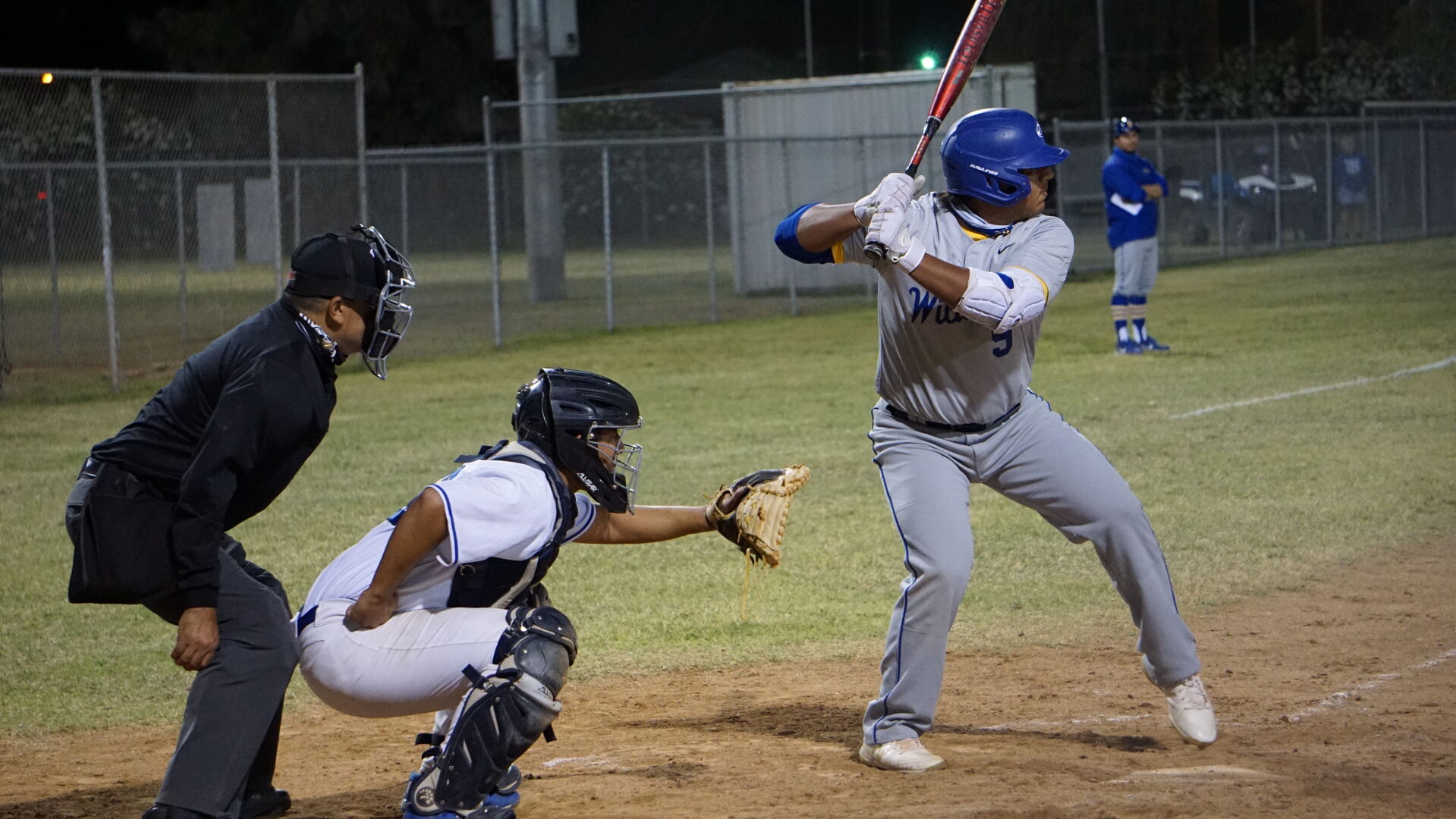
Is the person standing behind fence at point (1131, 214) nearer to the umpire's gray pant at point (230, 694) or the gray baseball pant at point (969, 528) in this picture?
the gray baseball pant at point (969, 528)

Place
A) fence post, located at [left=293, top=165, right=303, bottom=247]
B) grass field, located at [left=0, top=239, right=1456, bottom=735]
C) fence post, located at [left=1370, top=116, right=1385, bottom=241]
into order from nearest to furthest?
grass field, located at [left=0, top=239, right=1456, bottom=735]
fence post, located at [left=293, top=165, right=303, bottom=247]
fence post, located at [left=1370, top=116, right=1385, bottom=241]

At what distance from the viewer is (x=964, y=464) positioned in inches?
185

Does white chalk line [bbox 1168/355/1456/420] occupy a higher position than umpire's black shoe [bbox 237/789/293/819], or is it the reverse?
white chalk line [bbox 1168/355/1456/420]

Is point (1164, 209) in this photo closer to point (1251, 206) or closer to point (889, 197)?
point (1251, 206)

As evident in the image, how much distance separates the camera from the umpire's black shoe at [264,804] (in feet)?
14.1

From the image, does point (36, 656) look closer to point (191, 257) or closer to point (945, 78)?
point (945, 78)

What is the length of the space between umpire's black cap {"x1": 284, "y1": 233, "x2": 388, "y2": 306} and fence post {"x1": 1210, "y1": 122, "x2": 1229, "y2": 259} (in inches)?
946

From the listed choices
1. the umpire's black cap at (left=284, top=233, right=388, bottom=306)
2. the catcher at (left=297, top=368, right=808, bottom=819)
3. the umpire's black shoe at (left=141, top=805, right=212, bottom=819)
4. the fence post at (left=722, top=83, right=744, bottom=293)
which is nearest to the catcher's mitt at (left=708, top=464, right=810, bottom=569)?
the catcher at (left=297, top=368, right=808, bottom=819)

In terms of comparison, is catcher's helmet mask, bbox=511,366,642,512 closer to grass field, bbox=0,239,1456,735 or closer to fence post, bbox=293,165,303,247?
grass field, bbox=0,239,1456,735

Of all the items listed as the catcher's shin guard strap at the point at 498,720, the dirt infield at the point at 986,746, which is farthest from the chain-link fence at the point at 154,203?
the catcher's shin guard strap at the point at 498,720

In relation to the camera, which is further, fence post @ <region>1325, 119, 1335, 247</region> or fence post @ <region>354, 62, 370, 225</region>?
fence post @ <region>1325, 119, 1335, 247</region>

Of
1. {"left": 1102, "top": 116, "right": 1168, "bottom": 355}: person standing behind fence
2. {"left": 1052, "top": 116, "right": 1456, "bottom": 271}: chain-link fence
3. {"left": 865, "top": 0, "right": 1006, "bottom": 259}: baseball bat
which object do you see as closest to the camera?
{"left": 865, "top": 0, "right": 1006, "bottom": 259}: baseball bat

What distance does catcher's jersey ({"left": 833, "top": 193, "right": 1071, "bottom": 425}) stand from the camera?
4.61m

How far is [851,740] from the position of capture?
16.2 feet
